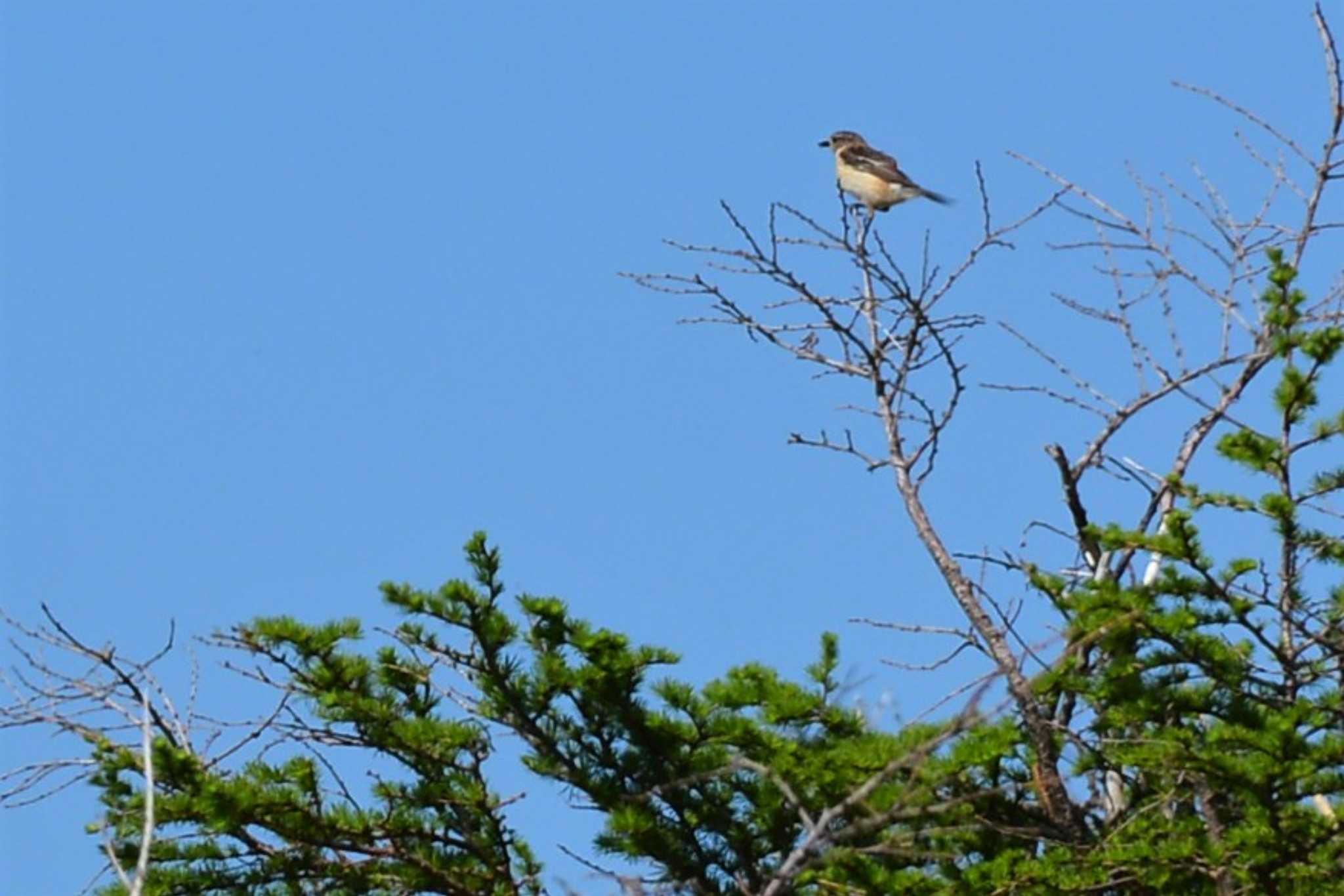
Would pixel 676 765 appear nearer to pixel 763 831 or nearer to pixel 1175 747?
pixel 763 831

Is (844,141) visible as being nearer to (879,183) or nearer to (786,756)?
(879,183)

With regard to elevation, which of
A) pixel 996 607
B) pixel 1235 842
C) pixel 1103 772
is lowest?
pixel 1235 842

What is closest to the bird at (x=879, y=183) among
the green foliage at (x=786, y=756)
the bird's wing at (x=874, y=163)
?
the bird's wing at (x=874, y=163)

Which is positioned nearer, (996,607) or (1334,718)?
(1334,718)

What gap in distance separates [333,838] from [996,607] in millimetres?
2524

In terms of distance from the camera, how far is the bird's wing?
1352 cm

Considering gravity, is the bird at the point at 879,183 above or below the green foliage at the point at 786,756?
above

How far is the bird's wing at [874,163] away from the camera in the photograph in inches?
532

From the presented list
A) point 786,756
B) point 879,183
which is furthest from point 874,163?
point 786,756

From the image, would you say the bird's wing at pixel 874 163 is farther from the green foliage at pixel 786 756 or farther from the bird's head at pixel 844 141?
the green foliage at pixel 786 756

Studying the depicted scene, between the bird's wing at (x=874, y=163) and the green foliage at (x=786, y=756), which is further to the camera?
the bird's wing at (x=874, y=163)

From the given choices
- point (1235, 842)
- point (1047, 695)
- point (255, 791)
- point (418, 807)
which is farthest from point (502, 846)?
point (1235, 842)

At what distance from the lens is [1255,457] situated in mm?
6359

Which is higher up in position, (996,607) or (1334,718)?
(996,607)
